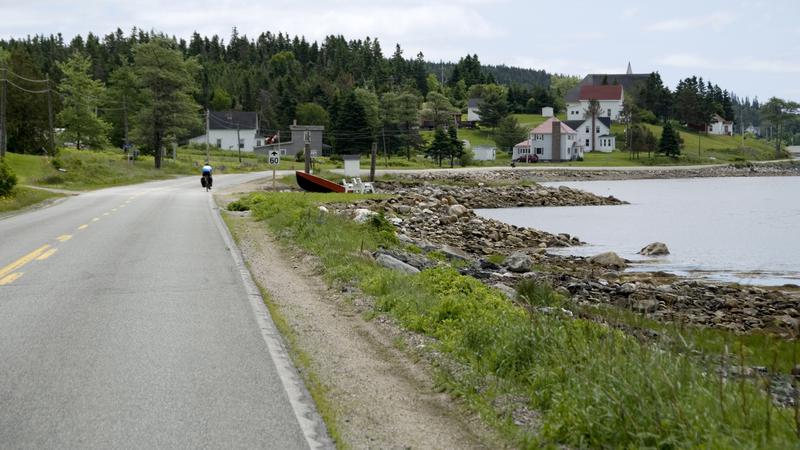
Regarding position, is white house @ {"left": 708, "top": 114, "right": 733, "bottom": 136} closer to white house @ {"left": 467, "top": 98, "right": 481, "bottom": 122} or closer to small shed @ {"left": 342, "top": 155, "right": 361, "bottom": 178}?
white house @ {"left": 467, "top": 98, "right": 481, "bottom": 122}

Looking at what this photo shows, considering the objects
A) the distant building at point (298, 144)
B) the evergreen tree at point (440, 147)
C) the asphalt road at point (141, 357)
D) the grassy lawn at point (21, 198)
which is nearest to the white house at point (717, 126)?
the evergreen tree at point (440, 147)

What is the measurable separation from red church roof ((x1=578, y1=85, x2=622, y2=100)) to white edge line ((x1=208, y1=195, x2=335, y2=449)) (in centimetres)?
17593

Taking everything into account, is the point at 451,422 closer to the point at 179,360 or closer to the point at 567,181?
the point at 179,360

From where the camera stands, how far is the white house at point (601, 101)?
18250 cm

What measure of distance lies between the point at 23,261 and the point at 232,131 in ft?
423

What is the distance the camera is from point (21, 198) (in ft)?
128

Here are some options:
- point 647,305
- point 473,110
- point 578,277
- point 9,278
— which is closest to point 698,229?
point 578,277

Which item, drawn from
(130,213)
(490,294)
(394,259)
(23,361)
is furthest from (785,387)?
(130,213)

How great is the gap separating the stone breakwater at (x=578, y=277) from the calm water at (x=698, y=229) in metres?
2.92

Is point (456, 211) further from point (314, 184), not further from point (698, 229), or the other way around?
point (698, 229)

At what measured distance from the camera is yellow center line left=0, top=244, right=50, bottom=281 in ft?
52.2

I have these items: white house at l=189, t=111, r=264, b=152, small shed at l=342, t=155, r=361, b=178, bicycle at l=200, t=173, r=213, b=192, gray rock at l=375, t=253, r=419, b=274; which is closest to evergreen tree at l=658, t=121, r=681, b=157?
white house at l=189, t=111, r=264, b=152

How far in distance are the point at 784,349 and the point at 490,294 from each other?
15.5ft

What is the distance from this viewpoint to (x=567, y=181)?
10550 centimetres
